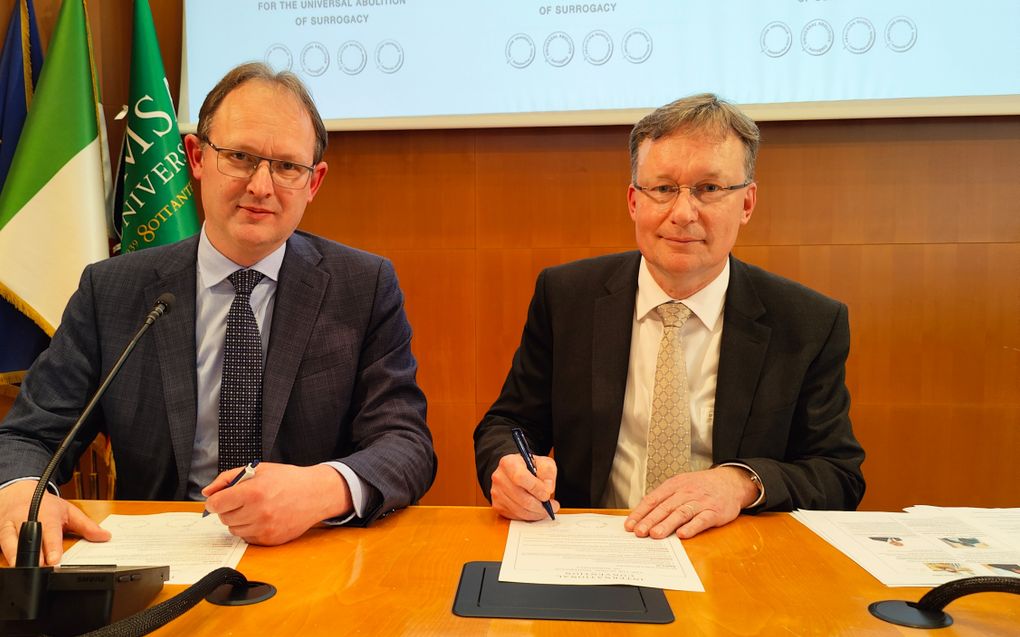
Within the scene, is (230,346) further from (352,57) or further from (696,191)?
(352,57)

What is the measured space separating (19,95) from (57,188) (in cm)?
42

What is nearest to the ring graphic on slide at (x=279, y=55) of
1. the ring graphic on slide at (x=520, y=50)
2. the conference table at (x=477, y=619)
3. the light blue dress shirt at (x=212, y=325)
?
the ring graphic on slide at (x=520, y=50)

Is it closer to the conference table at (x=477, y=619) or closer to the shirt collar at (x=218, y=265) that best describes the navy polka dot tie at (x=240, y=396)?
the shirt collar at (x=218, y=265)

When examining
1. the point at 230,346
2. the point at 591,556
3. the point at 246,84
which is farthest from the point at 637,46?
the point at 591,556

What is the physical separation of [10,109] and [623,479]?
2.65m

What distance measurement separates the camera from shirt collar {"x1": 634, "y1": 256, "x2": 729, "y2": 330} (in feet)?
5.68

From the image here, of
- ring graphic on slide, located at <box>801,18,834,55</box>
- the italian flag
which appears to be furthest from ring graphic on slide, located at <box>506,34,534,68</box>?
the italian flag

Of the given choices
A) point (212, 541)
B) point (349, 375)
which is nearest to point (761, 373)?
point (349, 375)

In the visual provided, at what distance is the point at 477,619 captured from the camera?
91 centimetres

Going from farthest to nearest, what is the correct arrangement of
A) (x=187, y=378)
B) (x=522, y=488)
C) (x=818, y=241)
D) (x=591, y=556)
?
(x=818, y=241), (x=187, y=378), (x=522, y=488), (x=591, y=556)

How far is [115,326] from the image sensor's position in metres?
1.59

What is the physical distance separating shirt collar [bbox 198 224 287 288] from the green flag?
1249 mm

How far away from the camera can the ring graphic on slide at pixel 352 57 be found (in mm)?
2863

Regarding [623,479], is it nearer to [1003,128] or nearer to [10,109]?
[1003,128]
